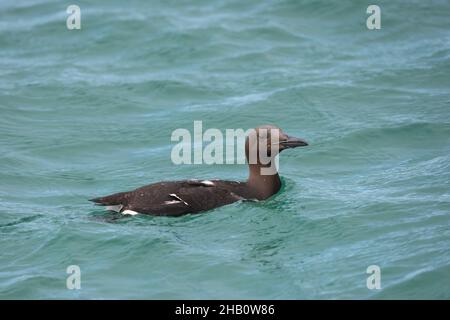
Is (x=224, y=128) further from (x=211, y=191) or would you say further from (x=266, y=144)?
(x=211, y=191)

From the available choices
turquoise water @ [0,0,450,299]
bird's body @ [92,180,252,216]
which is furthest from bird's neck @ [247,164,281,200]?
bird's body @ [92,180,252,216]

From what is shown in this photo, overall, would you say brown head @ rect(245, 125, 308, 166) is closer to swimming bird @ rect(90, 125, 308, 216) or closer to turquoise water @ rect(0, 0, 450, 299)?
swimming bird @ rect(90, 125, 308, 216)

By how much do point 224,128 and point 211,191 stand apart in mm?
3373

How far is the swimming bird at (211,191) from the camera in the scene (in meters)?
10.2

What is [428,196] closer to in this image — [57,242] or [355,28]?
[57,242]

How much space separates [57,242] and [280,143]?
266 cm

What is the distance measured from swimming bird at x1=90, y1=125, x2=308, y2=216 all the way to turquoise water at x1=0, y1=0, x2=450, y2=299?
0.43 feet

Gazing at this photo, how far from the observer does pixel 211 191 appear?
10.5m

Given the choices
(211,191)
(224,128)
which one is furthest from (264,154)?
(224,128)

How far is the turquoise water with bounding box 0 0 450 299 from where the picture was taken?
923 cm

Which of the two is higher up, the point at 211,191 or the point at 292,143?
the point at 292,143

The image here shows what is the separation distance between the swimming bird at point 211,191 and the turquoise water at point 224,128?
0.13 metres
